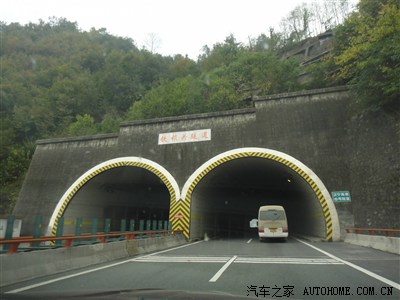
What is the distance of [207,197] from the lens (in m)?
26.8

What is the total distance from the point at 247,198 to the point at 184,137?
1390 cm

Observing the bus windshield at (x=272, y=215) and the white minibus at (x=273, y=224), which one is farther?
the bus windshield at (x=272, y=215)

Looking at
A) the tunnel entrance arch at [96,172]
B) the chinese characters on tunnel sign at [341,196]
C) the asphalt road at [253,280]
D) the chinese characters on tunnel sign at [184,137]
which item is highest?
the chinese characters on tunnel sign at [184,137]

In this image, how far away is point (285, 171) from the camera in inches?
915

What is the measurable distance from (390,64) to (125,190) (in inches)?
889

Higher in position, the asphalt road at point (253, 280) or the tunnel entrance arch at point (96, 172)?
the tunnel entrance arch at point (96, 172)

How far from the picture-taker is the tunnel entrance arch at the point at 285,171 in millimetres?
18984

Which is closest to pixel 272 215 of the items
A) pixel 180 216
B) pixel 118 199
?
pixel 180 216

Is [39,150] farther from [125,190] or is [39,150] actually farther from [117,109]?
[117,109]

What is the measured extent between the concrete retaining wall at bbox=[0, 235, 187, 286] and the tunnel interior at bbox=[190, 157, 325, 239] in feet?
35.6

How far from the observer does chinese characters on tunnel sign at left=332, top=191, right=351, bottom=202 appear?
62.4 feet

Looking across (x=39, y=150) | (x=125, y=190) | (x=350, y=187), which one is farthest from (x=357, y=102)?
(x=39, y=150)

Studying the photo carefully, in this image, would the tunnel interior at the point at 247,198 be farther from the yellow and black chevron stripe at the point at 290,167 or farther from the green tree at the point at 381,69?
the green tree at the point at 381,69

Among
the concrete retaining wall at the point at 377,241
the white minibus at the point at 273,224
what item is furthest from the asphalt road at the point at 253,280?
the white minibus at the point at 273,224
